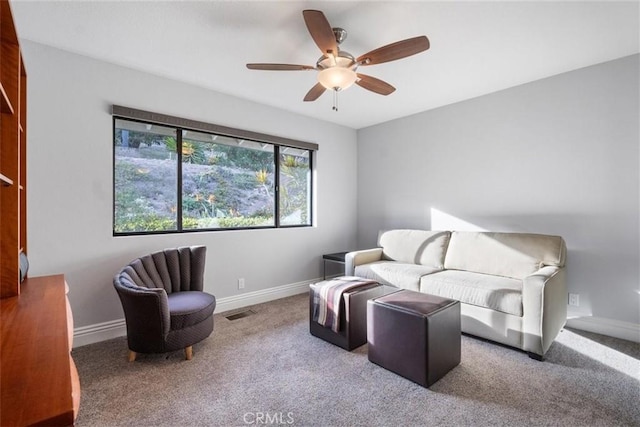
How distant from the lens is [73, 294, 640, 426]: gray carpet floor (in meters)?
1.71

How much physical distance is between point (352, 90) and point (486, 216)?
2113 millimetres

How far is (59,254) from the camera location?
2.51 m

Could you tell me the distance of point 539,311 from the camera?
228 cm

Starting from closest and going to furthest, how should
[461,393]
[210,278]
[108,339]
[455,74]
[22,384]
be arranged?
[22,384], [461,393], [108,339], [455,74], [210,278]

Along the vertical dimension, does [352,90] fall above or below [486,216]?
above

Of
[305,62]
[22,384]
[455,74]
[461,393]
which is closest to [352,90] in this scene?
[305,62]

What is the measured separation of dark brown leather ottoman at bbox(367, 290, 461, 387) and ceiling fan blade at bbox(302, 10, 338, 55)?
181cm

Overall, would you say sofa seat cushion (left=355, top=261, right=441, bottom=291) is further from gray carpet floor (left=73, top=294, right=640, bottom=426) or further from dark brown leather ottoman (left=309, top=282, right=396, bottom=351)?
gray carpet floor (left=73, top=294, right=640, bottom=426)

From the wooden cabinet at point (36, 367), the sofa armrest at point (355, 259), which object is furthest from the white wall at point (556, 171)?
the wooden cabinet at point (36, 367)

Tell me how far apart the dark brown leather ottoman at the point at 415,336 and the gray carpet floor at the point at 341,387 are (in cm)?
8

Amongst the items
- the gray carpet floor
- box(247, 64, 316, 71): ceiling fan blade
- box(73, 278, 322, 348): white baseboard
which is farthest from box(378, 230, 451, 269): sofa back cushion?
box(247, 64, 316, 71): ceiling fan blade

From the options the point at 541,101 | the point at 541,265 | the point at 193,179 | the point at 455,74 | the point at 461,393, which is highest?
the point at 455,74

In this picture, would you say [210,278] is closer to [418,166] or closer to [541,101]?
[418,166]

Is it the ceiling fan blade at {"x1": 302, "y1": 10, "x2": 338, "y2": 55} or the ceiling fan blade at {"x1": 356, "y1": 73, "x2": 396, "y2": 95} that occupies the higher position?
the ceiling fan blade at {"x1": 302, "y1": 10, "x2": 338, "y2": 55}
